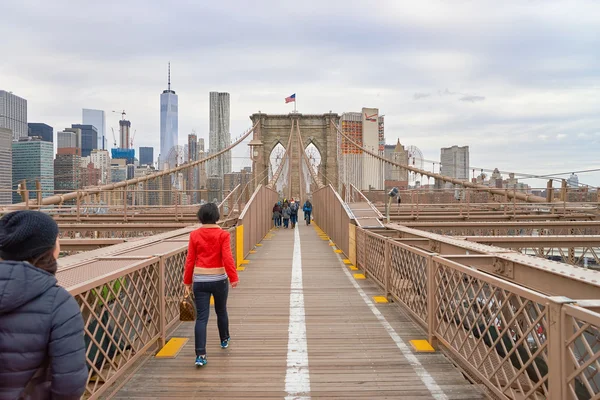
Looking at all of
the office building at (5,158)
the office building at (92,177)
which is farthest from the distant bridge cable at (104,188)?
the office building at (5,158)

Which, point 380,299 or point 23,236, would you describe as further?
point 380,299

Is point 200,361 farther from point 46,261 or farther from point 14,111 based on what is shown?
point 14,111

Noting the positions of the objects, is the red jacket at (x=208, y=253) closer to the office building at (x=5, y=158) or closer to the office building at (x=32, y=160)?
the office building at (x=5, y=158)

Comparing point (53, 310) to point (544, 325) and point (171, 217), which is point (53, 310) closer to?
point (544, 325)

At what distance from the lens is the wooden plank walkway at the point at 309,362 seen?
4.18 m

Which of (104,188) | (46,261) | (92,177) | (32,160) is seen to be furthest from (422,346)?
(32,160)

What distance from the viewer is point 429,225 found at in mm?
15773

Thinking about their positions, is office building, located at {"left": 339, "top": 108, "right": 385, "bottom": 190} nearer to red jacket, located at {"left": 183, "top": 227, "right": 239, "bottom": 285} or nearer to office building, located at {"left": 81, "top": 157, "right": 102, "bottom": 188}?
office building, located at {"left": 81, "top": 157, "right": 102, "bottom": 188}

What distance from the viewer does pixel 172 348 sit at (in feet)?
17.5

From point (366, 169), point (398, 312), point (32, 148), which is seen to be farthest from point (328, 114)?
point (32, 148)

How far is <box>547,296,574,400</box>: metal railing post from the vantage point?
2.76 metres

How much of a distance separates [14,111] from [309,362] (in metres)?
163

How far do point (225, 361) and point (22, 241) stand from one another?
335 cm

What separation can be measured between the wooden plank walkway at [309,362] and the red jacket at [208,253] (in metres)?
0.96
